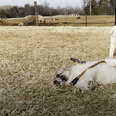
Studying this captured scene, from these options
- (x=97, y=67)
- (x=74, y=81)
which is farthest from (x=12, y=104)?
(x=97, y=67)

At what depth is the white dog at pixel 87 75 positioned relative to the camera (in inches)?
105

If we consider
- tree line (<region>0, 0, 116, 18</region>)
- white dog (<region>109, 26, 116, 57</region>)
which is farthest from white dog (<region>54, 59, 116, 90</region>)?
tree line (<region>0, 0, 116, 18</region>)

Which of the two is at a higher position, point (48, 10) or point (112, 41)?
point (48, 10)

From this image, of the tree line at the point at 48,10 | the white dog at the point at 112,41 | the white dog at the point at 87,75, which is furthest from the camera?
the tree line at the point at 48,10

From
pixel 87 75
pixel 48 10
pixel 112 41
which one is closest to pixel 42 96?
pixel 87 75

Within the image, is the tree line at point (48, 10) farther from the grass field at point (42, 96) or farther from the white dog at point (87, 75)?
the white dog at point (87, 75)

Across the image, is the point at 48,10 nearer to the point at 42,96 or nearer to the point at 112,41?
the point at 112,41

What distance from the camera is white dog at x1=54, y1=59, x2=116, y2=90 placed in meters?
2.67

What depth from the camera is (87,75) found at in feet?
8.96

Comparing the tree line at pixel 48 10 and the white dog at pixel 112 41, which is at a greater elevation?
the tree line at pixel 48 10

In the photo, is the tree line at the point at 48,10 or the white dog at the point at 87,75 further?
the tree line at the point at 48,10

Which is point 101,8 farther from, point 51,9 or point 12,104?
point 12,104

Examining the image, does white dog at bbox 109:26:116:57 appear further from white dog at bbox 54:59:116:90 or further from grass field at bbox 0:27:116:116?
white dog at bbox 54:59:116:90

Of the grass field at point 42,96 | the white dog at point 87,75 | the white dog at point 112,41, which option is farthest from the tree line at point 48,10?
the white dog at point 87,75
